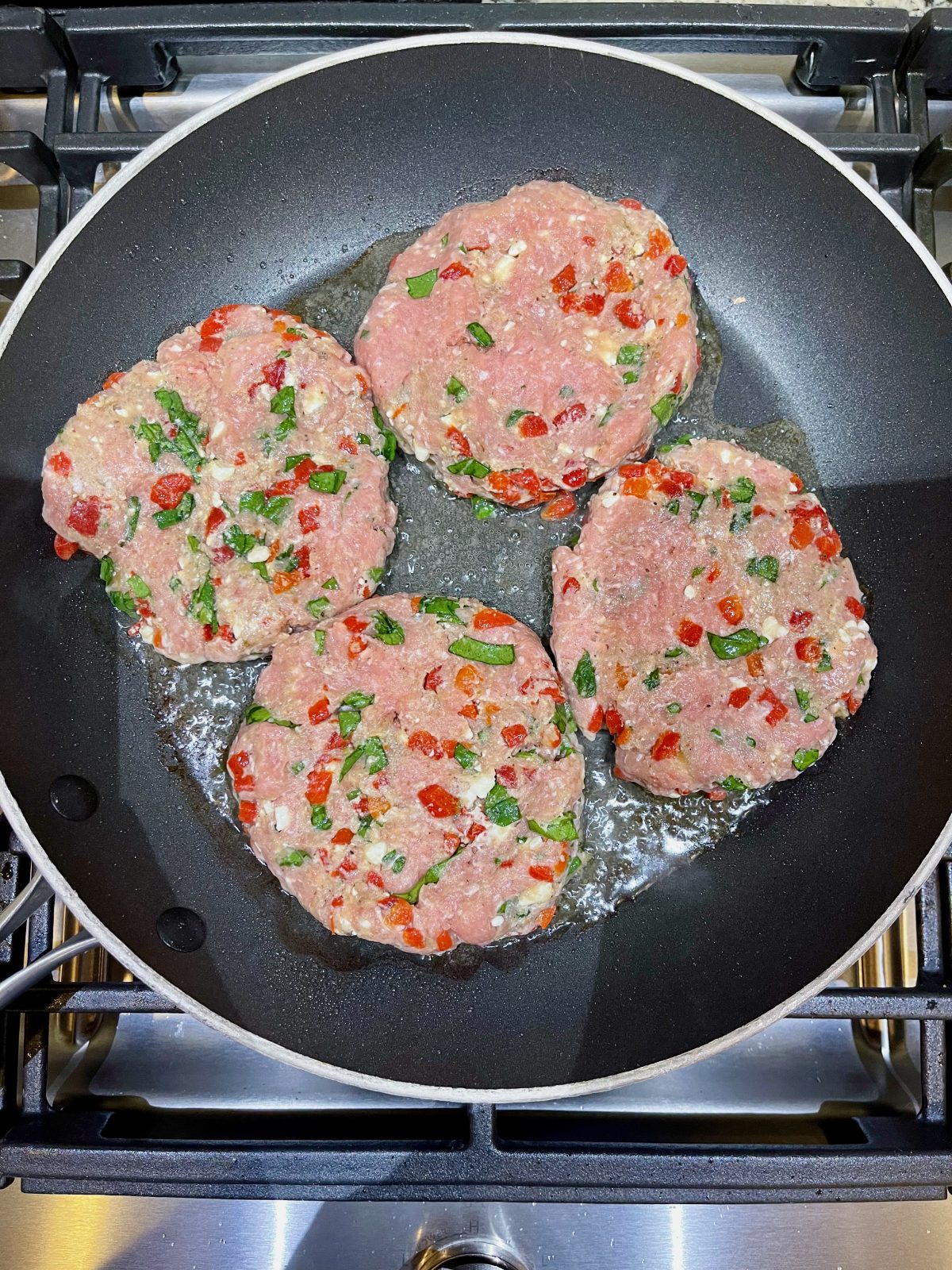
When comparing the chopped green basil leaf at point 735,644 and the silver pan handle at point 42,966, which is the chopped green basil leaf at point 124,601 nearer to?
the silver pan handle at point 42,966

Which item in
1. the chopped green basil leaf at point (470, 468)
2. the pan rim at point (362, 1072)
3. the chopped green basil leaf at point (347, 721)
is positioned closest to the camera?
the pan rim at point (362, 1072)

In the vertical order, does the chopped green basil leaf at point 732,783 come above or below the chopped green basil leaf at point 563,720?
below

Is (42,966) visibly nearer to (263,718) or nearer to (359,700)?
(263,718)

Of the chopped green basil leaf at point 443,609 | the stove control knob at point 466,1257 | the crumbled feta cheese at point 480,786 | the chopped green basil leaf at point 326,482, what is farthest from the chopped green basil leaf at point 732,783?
the stove control knob at point 466,1257

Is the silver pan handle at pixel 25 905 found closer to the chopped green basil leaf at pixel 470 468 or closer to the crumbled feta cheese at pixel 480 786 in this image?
the crumbled feta cheese at pixel 480 786

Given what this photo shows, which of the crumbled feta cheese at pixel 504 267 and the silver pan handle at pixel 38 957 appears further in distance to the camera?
the crumbled feta cheese at pixel 504 267

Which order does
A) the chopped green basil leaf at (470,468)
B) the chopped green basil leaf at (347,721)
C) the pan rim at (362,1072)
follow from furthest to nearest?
1. the chopped green basil leaf at (470,468)
2. the chopped green basil leaf at (347,721)
3. the pan rim at (362,1072)

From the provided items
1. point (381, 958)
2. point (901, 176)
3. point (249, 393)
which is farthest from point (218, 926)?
point (901, 176)
